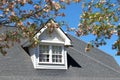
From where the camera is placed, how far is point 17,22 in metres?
12.1

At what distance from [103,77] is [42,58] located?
4.39 m

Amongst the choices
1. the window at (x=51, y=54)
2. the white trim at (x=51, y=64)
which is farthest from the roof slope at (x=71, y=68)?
the window at (x=51, y=54)

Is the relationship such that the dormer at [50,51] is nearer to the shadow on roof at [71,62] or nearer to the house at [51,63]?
the house at [51,63]

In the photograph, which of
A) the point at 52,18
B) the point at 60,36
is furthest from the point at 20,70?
the point at 52,18

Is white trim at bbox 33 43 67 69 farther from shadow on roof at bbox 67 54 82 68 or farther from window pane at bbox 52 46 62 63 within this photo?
shadow on roof at bbox 67 54 82 68

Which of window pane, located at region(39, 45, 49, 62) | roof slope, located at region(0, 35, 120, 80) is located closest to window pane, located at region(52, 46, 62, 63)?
window pane, located at region(39, 45, 49, 62)

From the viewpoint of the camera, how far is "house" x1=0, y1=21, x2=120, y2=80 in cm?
2159

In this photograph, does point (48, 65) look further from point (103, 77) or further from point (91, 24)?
point (91, 24)

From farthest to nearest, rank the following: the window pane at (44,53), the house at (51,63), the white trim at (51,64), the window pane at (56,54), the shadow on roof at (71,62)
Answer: the shadow on roof at (71,62) → the window pane at (56,54) → the window pane at (44,53) → the white trim at (51,64) → the house at (51,63)

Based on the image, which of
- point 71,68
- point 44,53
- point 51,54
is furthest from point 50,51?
point 71,68

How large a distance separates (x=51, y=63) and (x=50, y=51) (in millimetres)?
853

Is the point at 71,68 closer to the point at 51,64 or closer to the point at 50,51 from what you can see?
the point at 51,64

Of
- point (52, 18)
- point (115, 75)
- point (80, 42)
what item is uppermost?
point (52, 18)

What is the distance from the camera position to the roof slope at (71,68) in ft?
69.7
